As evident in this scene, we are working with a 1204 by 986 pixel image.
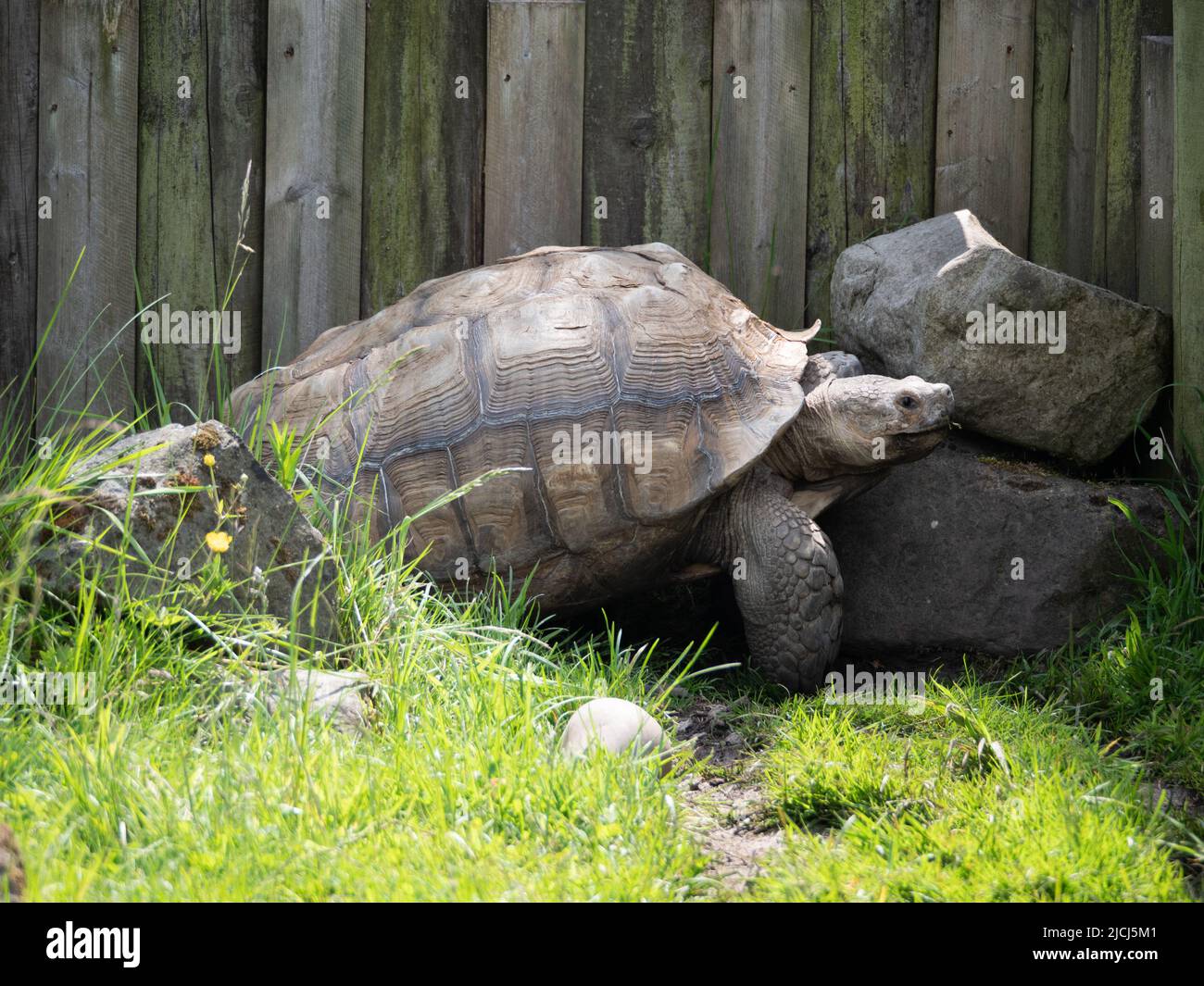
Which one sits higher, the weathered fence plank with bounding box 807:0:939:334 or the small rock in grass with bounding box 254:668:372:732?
the weathered fence plank with bounding box 807:0:939:334

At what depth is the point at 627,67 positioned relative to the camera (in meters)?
Result: 5.04

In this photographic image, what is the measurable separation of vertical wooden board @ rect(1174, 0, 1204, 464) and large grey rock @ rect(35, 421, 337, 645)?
317 cm

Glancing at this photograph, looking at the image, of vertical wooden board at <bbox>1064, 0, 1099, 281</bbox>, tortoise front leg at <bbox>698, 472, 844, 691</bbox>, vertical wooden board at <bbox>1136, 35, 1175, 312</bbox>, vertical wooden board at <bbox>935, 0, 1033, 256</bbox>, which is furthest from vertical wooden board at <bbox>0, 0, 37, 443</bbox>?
vertical wooden board at <bbox>1136, 35, 1175, 312</bbox>

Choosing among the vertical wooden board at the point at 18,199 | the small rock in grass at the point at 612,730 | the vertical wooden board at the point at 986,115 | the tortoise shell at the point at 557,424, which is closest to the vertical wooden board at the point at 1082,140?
the vertical wooden board at the point at 986,115

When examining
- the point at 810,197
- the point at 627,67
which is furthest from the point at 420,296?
the point at 810,197

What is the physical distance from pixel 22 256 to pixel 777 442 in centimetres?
315

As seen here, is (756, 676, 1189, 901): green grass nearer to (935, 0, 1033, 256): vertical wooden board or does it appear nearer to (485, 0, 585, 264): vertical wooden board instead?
(935, 0, 1033, 256): vertical wooden board

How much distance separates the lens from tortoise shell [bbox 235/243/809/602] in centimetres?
408

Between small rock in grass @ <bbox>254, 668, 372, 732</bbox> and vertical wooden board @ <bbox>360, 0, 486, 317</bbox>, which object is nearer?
small rock in grass @ <bbox>254, 668, 372, 732</bbox>

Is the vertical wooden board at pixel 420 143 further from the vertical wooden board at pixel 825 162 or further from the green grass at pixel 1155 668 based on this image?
the green grass at pixel 1155 668

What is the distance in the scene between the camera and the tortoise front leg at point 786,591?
164 inches

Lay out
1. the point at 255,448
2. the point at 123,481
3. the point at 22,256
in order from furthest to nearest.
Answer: the point at 22,256 → the point at 255,448 → the point at 123,481

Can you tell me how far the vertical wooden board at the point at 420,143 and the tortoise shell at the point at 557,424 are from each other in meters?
0.87
